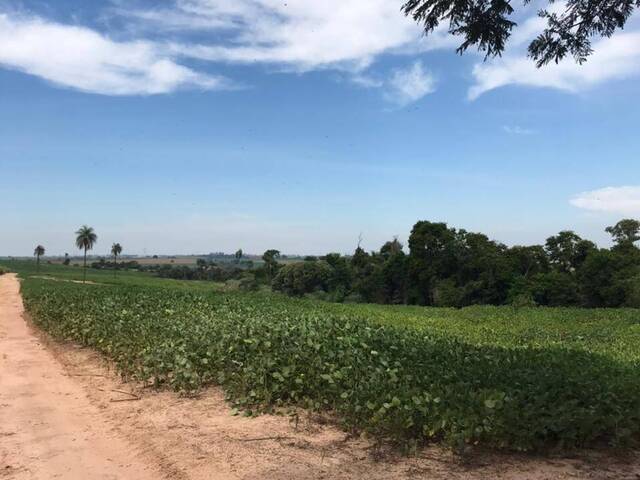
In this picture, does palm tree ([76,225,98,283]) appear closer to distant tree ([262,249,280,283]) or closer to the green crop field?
distant tree ([262,249,280,283])

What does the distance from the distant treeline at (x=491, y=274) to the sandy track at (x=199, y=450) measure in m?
30.3

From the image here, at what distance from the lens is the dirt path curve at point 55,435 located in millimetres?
5211

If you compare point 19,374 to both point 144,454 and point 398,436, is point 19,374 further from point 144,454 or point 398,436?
point 398,436

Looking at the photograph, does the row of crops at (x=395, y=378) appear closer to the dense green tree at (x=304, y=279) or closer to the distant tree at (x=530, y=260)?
the distant tree at (x=530, y=260)

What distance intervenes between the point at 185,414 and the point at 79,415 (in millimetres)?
1592

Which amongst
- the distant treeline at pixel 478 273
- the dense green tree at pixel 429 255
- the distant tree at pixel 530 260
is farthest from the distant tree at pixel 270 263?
the distant tree at pixel 530 260

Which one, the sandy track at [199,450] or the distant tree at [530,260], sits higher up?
the distant tree at [530,260]

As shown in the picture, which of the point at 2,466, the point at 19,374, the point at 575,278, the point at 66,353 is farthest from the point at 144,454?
the point at 575,278

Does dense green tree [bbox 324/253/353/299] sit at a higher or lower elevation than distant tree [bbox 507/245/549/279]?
lower

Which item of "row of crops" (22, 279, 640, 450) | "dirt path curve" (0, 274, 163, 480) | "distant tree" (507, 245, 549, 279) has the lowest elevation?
"dirt path curve" (0, 274, 163, 480)

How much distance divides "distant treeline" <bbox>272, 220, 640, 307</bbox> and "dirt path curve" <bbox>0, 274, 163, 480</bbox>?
2985 centimetres

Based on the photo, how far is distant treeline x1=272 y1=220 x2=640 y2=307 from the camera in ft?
137

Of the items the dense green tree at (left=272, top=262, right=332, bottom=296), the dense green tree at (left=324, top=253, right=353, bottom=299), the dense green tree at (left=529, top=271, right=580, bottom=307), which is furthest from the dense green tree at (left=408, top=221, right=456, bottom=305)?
the dense green tree at (left=272, top=262, right=332, bottom=296)

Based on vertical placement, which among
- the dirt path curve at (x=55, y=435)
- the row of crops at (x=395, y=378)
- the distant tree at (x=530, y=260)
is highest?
the distant tree at (x=530, y=260)
